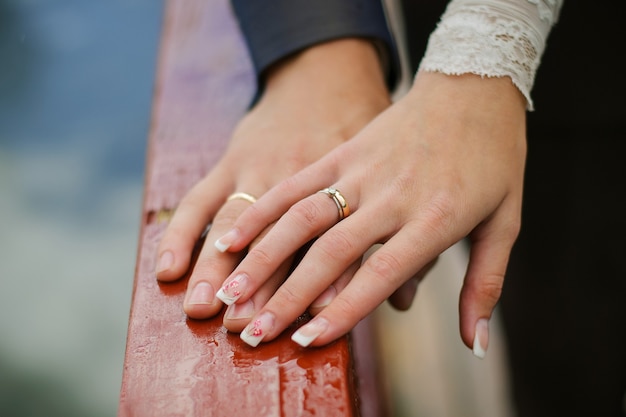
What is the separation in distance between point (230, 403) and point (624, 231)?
3.88 ft

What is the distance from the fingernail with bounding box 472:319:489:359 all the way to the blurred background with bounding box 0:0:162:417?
0.83 meters

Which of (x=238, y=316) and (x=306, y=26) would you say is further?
(x=306, y=26)

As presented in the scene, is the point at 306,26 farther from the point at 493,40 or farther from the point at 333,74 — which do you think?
the point at 493,40

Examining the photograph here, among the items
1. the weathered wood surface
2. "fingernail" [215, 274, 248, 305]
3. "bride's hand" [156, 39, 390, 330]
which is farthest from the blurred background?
"fingernail" [215, 274, 248, 305]

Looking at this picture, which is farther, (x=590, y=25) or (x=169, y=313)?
(x=590, y=25)

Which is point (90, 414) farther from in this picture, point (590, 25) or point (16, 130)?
point (590, 25)

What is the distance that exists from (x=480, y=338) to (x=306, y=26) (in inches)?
19.0

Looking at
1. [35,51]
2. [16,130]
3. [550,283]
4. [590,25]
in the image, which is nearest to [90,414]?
[16,130]

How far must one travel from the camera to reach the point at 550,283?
5.24 ft

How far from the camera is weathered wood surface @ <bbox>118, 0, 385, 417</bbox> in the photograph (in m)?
0.51

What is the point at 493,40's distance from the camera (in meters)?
0.76

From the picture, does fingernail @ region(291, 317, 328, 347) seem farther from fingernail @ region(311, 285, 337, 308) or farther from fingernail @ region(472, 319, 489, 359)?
fingernail @ region(472, 319, 489, 359)

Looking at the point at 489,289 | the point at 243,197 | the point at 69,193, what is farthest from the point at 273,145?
the point at 69,193

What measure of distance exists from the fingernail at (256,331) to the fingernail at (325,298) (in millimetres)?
60
